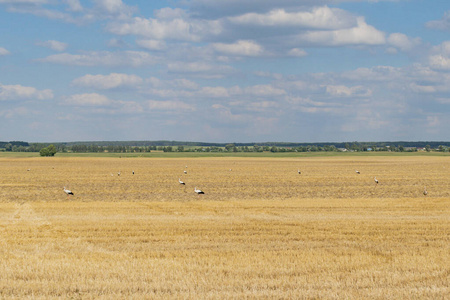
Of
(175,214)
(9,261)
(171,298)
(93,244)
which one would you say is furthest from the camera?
(175,214)

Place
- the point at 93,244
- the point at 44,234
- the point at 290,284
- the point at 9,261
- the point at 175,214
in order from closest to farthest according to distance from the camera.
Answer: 1. the point at 290,284
2. the point at 9,261
3. the point at 93,244
4. the point at 44,234
5. the point at 175,214

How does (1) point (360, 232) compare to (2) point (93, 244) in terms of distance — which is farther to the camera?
(1) point (360, 232)

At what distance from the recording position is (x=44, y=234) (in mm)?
18609

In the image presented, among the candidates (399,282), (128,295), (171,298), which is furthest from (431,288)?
(128,295)

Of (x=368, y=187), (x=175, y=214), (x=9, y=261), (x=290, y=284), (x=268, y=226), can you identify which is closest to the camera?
(x=290, y=284)

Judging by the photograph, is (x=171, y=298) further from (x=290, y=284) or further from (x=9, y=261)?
(x=9, y=261)

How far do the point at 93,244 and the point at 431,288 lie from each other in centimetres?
1038

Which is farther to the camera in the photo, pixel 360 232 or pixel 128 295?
pixel 360 232

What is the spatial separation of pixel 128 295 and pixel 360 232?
10730 mm

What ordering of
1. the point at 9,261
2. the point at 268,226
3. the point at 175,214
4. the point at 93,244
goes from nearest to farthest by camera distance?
1. the point at 9,261
2. the point at 93,244
3. the point at 268,226
4. the point at 175,214

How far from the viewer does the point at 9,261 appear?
13789 mm

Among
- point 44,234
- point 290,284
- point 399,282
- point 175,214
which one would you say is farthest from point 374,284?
point 175,214

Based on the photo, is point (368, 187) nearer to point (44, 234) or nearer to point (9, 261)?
point (44, 234)

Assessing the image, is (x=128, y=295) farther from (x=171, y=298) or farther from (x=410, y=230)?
(x=410, y=230)
